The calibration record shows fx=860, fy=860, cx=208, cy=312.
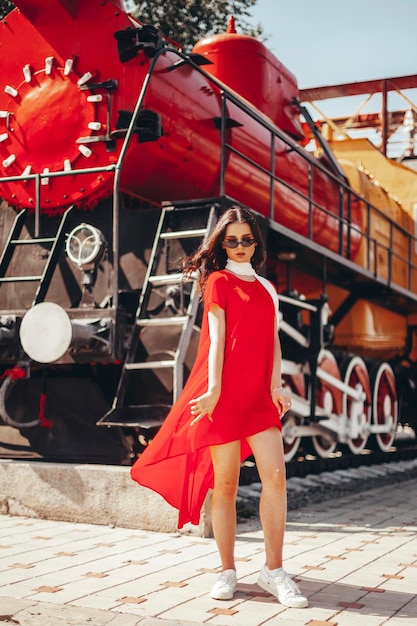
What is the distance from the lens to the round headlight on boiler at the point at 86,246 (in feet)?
20.6

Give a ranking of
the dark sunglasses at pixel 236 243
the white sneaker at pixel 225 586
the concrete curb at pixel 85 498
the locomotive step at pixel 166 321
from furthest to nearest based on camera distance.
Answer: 1. the locomotive step at pixel 166 321
2. the concrete curb at pixel 85 498
3. the dark sunglasses at pixel 236 243
4. the white sneaker at pixel 225 586

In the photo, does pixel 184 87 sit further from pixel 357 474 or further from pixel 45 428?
pixel 357 474

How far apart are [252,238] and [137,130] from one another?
244 centimetres

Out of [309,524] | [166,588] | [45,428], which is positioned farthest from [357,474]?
[166,588]

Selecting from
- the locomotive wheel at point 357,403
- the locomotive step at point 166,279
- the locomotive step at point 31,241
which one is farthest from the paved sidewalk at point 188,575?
the locomotive wheel at point 357,403

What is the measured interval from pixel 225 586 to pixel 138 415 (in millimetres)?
2201

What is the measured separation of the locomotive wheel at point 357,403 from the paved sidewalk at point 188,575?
3.53 meters

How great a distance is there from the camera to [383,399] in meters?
11.5

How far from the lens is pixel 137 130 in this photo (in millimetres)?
6180

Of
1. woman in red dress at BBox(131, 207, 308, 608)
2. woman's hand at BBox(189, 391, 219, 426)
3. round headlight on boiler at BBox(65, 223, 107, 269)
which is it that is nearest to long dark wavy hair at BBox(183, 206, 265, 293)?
woman in red dress at BBox(131, 207, 308, 608)

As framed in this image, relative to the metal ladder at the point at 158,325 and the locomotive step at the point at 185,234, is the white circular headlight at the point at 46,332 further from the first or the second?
the locomotive step at the point at 185,234

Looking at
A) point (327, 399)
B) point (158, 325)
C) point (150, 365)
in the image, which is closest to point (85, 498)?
point (150, 365)

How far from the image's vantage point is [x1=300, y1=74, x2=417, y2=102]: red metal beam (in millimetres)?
16828

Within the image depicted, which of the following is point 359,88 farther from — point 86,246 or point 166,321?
point 166,321
